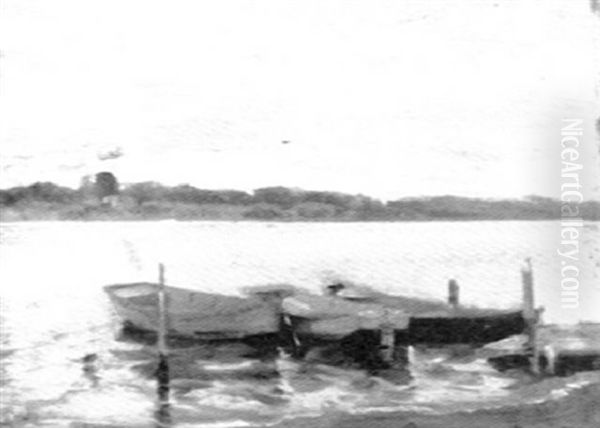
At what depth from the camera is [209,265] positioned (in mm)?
1697

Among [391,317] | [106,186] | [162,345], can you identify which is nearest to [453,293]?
[391,317]

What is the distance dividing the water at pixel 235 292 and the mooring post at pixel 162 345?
13mm

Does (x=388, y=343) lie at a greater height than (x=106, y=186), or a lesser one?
lesser

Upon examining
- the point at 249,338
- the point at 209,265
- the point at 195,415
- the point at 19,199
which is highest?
the point at 19,199

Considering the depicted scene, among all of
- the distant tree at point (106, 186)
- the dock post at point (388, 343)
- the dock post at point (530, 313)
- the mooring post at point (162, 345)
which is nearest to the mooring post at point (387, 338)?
the dock post at point (388, 343)

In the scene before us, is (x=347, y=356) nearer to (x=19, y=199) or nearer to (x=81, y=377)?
(x=81, y=377)

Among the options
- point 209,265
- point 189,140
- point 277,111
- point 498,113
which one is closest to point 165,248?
point 209,265

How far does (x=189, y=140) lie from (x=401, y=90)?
371mm

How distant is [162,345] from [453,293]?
0.49 meters

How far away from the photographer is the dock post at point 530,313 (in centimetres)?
173

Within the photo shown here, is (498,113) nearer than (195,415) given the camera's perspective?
No

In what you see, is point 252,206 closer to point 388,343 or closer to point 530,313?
point 388,343

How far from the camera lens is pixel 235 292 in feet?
5.60

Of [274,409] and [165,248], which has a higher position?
[165,248]
